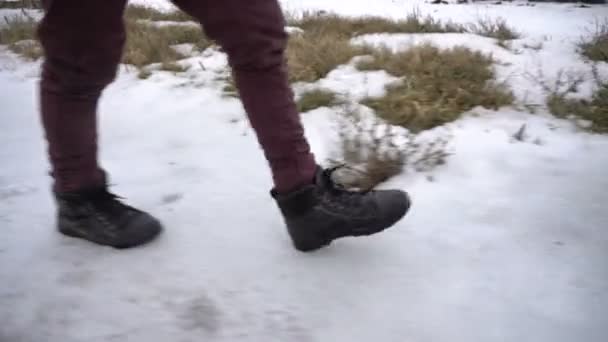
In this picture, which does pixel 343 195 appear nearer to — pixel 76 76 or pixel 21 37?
pixel 76 76

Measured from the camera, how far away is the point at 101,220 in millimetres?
1398

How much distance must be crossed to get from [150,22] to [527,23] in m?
3.62

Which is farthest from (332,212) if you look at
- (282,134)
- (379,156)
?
(379,156)

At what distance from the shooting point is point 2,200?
1.70 m

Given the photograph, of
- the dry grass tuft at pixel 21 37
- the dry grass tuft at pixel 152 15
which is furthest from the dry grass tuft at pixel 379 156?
the dry grass tuft at pixel 152 15

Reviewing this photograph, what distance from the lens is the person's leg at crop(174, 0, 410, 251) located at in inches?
43.9

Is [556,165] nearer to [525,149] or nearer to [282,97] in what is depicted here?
[525,149]

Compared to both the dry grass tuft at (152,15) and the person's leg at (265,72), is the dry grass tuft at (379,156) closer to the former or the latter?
the person's leg at (265,72)

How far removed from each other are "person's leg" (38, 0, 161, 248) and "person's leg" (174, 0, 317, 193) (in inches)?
8.6

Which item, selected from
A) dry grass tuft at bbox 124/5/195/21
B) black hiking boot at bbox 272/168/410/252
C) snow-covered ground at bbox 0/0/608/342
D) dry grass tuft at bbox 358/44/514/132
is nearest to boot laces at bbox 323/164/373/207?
black hiking boot at bbox 272/168/410/252

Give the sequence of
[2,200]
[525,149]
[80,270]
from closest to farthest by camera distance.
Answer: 1. [80,270]
2. [2,200]
3. [525,149]

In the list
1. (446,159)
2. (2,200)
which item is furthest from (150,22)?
(446,159)

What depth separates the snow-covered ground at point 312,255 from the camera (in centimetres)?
113

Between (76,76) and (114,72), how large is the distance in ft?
0.36
